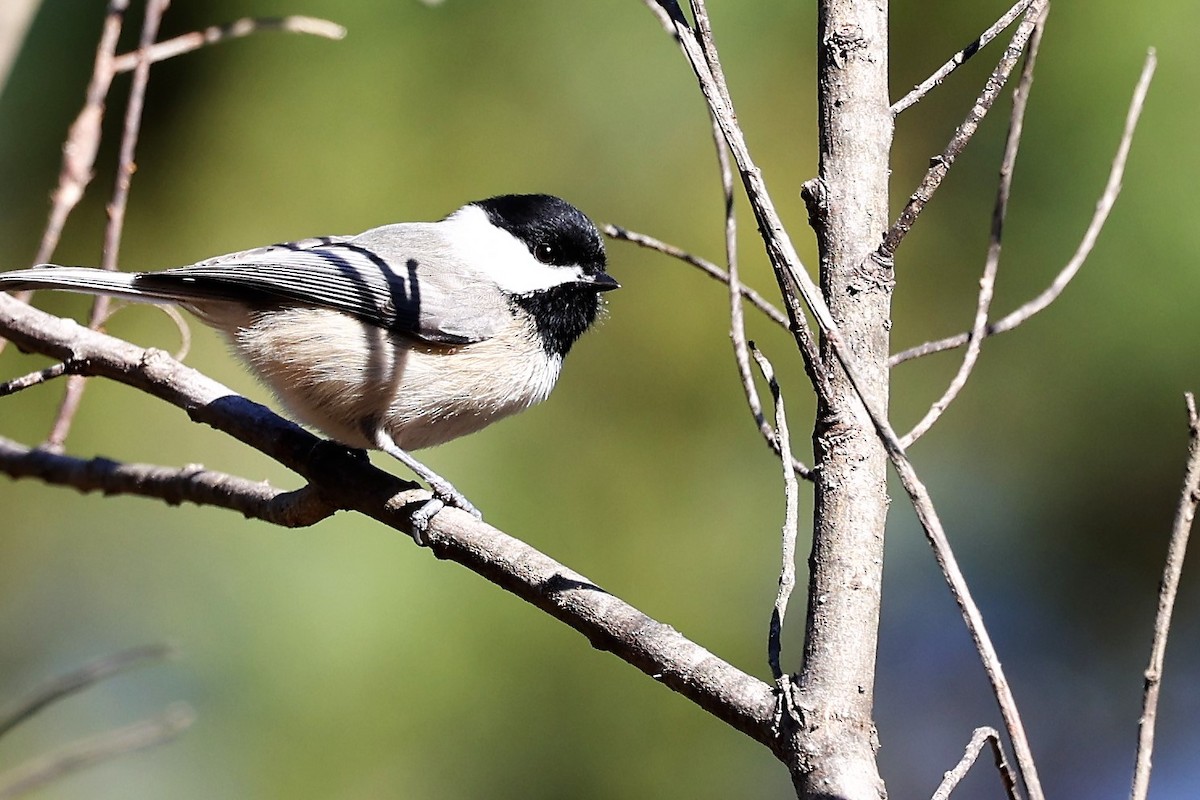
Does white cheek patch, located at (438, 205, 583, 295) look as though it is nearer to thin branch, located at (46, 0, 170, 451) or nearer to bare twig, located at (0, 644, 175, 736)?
thin branch, located at (46, 0, 170, 451)

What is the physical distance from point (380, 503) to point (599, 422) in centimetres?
132

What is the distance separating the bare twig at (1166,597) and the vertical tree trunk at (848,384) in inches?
9.7

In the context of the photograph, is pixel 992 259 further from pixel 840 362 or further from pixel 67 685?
pixel 67 685

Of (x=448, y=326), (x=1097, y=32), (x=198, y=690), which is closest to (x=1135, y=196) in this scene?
(x=1097, y=32)

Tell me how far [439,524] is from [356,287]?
91 cm

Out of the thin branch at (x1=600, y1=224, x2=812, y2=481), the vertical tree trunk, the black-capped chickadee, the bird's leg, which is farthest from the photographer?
the black-capped chickadee

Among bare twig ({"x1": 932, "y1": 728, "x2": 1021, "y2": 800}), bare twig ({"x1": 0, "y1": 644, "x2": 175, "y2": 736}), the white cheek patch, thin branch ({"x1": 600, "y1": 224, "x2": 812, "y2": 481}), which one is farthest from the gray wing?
bare twig ({"x1": 932, "y1": 728, "x2": 1021, "y2": 800})

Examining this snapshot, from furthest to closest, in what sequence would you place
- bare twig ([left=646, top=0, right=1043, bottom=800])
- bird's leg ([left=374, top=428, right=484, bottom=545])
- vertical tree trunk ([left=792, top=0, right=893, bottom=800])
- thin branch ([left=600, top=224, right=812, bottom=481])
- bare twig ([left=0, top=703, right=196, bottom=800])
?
bird's leg ([left=374, top=428, right=484, bottom=545]), bare twig ([left=0, top=703, right=196, bottom=800]), thin branch ([left=600, top=224, right=812, bottom=481]), vertical tree trunk ([left=792, top=0, right=893, bottom=800]), bare twig ([left=646, top=0, right=1043, bottom=800])

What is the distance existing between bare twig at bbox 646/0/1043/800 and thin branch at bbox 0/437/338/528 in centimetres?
101

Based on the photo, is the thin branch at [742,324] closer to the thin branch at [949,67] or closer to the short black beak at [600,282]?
the thin branch at [949,67]

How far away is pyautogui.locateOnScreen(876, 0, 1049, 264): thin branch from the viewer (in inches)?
43.3

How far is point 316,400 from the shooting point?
2.25 m

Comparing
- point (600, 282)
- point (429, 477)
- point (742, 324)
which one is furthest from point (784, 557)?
point (600, 282)

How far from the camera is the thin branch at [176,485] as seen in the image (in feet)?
6.05
